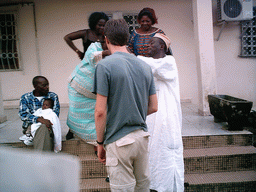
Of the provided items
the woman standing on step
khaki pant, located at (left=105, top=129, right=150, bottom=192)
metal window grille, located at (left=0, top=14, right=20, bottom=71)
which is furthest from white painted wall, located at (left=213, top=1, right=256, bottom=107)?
khaki pant, located at (left=105, top=129, right=150, bottom=192)

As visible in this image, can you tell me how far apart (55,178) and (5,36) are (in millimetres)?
6544

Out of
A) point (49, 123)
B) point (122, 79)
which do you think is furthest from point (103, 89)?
point (49, 123)

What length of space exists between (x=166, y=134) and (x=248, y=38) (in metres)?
4.96

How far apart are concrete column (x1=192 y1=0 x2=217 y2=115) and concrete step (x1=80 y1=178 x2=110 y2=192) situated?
2.77 metres

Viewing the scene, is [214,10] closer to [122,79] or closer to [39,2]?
[39,2]

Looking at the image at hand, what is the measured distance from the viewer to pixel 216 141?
3.70 m

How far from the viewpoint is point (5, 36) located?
6.32 meters

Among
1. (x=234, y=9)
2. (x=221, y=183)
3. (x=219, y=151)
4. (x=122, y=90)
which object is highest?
(x=234, y=9)

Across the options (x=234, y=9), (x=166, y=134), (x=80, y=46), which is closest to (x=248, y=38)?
(x=234, y=9)

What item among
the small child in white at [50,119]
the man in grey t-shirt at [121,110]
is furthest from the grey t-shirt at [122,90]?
the small child in white at [50,119]

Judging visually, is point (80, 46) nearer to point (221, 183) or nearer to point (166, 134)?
point (166, 134)

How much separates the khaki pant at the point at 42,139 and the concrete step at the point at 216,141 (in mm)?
1952

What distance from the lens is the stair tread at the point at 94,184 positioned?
3.11 meters

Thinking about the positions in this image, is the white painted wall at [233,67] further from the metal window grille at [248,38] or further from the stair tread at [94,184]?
the stair tread at [94,184]
